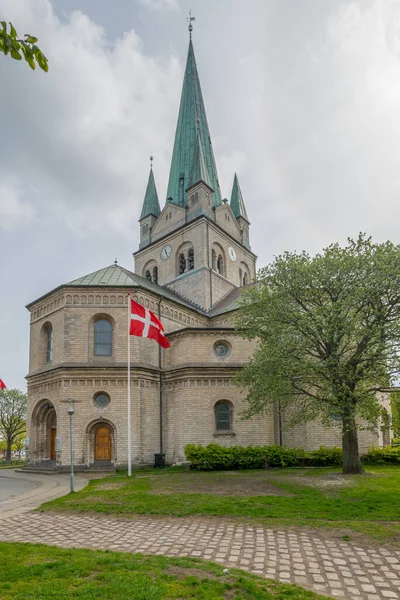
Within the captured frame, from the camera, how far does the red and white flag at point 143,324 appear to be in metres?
21.5

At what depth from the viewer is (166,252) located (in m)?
39.8

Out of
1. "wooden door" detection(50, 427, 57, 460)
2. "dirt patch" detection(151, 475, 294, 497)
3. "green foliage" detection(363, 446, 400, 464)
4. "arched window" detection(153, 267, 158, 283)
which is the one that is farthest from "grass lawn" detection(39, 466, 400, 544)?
"arched window" detection(153, 267, 158, 283)

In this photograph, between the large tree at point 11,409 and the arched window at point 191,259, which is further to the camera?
the large tree at point 11,409

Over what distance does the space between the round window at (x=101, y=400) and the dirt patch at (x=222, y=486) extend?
323 inches

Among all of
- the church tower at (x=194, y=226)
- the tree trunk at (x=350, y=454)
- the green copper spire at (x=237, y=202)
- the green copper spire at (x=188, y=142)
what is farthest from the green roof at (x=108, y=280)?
the green copper spire at (x=237, y=202)

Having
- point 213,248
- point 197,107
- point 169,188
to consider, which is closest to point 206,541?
point 213,248

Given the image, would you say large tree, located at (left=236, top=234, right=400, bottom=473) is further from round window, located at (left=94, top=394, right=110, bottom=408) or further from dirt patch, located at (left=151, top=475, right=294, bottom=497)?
round window, located at (left=94, top=394, right=110, bottom=408)

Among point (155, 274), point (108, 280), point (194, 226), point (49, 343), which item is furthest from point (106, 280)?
point (155, 274)

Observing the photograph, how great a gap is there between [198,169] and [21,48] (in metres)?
36.0

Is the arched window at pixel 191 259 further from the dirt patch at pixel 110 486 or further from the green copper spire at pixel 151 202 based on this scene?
the dirt patch at pixel 110 486

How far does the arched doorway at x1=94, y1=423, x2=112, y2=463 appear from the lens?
24.4 m

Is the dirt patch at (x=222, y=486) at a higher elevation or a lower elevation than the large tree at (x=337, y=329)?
lower

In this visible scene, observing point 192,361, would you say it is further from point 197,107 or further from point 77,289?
point 197,107

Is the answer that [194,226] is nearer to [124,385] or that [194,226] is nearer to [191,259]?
[191,259]
